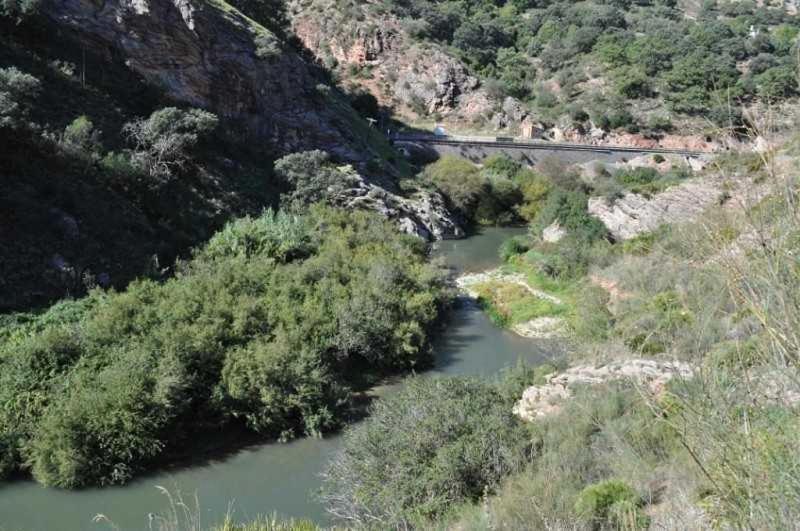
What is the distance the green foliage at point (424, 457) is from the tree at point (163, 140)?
1458 centimetres

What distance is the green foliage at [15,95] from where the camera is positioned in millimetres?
16438

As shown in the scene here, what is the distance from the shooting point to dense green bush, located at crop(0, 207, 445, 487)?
10.5 m

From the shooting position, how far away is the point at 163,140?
21.7 m

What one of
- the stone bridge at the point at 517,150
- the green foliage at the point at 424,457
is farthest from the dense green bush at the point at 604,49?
the green foliage at the point at 424,457

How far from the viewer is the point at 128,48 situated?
2541cm

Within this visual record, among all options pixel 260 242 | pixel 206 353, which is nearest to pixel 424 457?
pixel 206 353

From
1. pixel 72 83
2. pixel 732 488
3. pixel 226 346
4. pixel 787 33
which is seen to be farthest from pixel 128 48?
pixel 787 33

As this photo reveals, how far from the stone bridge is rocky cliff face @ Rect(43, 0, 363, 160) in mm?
9013

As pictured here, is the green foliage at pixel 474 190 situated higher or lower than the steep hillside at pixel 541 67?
lower

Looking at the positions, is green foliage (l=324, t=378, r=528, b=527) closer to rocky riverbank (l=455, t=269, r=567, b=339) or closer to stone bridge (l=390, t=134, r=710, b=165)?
rocky riverbank (l=455, t=269, r=567, b=339)

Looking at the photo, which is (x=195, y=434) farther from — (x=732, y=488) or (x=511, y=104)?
(x=511, y=104)

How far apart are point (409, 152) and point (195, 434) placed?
31646mm

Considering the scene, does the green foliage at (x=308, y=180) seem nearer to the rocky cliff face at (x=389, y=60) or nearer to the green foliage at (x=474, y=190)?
the green foliage at (x=474, y=190)

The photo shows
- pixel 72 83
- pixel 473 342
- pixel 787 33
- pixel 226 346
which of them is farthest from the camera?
pixel 787 33
